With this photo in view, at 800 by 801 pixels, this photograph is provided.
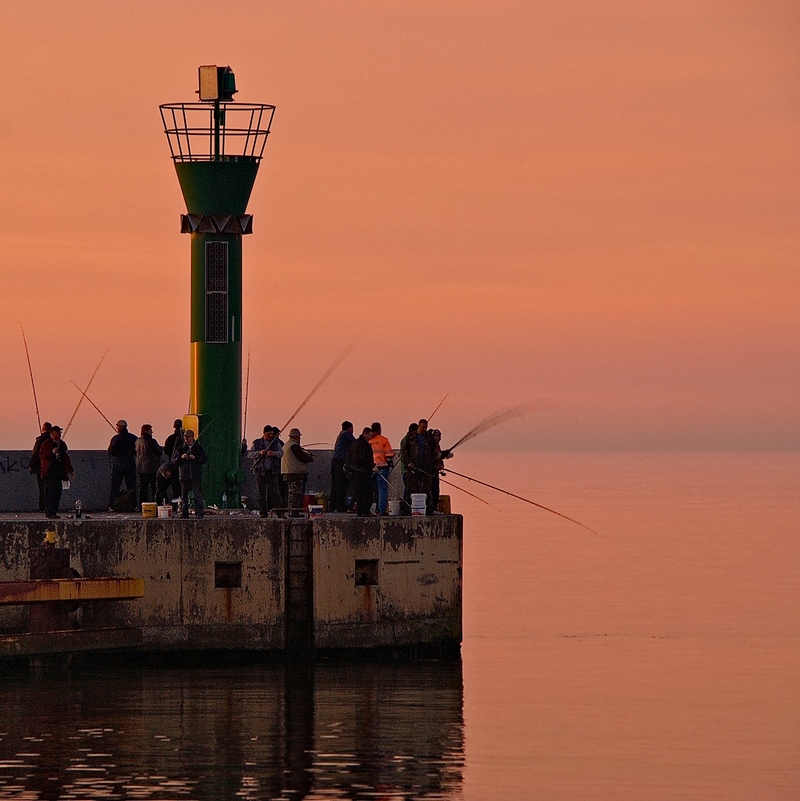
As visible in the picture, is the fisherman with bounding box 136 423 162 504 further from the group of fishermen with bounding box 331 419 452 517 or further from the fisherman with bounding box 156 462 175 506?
the group of fishermen with bounding box 331 419 452 517

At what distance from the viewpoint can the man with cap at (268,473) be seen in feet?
94.6

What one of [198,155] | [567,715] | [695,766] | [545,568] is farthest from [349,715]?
[545,568]

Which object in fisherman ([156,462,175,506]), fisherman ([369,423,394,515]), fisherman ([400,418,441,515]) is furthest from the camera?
fisherman ([369,423,394,515])

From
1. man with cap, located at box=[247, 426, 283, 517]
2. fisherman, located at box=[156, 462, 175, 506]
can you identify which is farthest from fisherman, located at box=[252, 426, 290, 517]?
fisherman, located at box=[156, 462, 175, 506]

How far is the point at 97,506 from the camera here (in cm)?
3083

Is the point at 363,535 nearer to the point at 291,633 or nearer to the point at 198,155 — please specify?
the point at 291,633

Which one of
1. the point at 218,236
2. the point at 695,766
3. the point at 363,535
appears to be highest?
the point at 218,236

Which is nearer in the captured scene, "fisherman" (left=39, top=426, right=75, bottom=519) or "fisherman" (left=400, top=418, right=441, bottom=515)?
"fisherman" (left=39, top=426, right=75, bottom=519)

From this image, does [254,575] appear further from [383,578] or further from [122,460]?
[122,460]

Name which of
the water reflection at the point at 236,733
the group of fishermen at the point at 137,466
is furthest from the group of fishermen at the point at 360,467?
the water reflection at the point at 236,733

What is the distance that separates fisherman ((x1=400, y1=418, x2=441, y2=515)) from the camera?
29.0m

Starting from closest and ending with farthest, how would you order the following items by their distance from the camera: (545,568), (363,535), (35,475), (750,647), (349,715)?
1. (349,715)
2. (363,535)
3. (35,475)
4. (750,647)
5. (545,568)

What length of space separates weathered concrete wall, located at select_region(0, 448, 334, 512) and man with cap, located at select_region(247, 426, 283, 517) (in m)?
1.88

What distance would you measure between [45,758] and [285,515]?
760 cm
